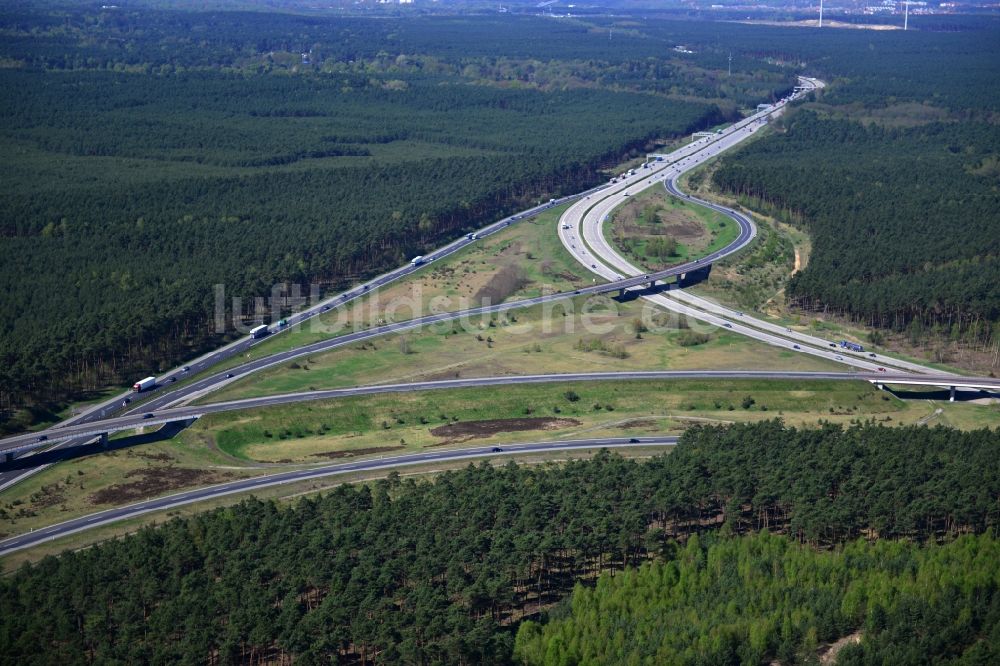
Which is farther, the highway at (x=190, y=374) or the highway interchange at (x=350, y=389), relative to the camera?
the highway at (x=190, y=374)

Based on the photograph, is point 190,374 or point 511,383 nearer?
point 511,383

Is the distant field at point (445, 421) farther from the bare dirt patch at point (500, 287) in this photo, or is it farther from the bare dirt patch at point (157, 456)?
the bare dirt patch at point (500, 287)

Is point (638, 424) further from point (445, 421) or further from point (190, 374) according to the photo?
point (190, 374)

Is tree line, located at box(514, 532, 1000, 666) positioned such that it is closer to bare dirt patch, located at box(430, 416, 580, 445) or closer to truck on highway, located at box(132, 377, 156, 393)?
bare dirt patch, located at box(430, 416, 580, 445)

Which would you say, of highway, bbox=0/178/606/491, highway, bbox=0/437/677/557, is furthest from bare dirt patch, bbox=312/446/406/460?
highway, bbox=0/178/606/491

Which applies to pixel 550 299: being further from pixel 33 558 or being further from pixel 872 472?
pixel 33 558

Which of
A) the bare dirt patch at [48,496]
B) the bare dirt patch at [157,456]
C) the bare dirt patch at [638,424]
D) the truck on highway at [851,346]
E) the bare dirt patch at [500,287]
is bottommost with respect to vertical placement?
the bare dirt patch at [48,496]

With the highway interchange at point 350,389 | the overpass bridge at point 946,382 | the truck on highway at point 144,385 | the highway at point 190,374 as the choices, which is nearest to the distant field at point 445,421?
the overpass bridge at point 946,382

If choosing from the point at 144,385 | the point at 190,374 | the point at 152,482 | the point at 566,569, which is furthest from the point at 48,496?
the point at 566,569
